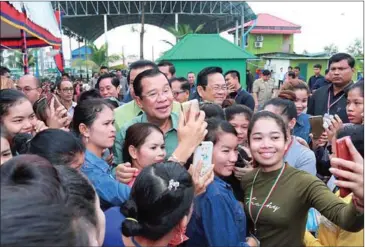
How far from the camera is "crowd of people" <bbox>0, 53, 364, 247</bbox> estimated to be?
2.37 ft

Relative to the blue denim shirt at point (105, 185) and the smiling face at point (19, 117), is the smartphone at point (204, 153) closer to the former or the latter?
the blue denim shirt at point (105, 185)

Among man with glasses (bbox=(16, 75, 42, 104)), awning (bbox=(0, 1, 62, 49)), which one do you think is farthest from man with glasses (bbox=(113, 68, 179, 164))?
awning (bbox=(0, 1, 62, 49))

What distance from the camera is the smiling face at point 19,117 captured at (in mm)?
2320

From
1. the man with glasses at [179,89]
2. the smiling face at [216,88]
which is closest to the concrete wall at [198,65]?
the man with glasses at [179,89]

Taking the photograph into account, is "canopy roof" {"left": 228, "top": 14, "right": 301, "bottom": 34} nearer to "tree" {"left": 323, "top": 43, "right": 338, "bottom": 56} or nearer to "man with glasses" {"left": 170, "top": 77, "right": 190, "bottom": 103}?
"tree" {"left": 323, "top": 43, "right": 338, "bottom": 56}

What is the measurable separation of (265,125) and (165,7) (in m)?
24.8

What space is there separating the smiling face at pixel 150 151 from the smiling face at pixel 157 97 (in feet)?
1.06

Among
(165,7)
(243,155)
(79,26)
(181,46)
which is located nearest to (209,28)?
(165,7)

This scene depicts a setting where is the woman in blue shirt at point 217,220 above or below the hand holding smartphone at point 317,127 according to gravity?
below

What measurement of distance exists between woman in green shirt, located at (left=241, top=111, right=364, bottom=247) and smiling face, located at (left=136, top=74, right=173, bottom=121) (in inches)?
23.3

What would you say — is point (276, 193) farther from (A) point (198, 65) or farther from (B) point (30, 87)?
(A) point (198, 65)

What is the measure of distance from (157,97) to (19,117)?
91 centimetres

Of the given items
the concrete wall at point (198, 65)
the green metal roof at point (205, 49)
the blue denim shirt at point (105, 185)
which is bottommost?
the blue denim shirt at point (105, 185)

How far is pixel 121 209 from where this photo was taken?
52.1 inches
